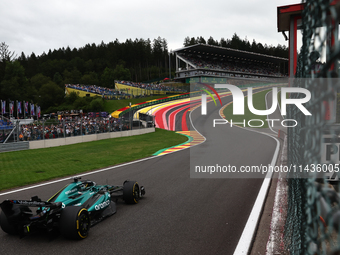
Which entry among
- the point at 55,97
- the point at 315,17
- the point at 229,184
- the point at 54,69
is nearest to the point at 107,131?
the point at 229,184

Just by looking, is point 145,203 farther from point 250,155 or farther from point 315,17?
point 250,155

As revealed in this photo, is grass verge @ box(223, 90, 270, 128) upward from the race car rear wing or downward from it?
upward

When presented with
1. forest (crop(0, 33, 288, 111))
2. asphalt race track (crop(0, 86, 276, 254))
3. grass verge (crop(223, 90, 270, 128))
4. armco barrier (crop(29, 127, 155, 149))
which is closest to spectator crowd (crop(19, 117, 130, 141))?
armco barrier (crop(29, 127, 155, 149))

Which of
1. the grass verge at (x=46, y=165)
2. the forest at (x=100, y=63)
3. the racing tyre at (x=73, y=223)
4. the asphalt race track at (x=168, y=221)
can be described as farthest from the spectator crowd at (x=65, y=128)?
the forest at (x=100, y=63)

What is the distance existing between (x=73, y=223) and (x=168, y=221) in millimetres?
A: 1951

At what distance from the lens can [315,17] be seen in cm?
110

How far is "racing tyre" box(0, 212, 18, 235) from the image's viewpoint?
5324mm

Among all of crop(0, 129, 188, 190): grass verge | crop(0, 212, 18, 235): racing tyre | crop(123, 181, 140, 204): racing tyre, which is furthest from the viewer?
crop(0, 129, 188, 190): grass verge

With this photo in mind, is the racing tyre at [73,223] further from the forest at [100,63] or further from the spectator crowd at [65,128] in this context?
the forest at [100,63]

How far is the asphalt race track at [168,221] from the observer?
4918mm

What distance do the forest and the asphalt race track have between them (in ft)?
238

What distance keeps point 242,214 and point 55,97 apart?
219 ft

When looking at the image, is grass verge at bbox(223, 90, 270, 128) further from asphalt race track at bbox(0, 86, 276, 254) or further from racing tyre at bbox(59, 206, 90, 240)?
racing tyre at bbox(59, 206, 90, 240)

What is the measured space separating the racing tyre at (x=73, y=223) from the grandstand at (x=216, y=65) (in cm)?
7637
